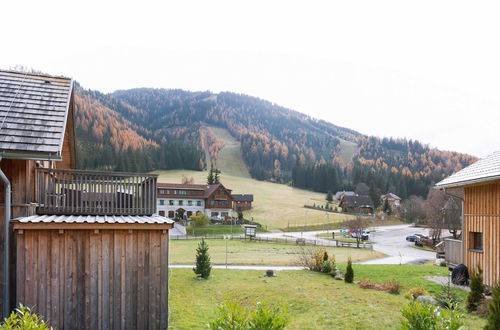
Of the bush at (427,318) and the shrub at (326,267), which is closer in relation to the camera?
the bush at (427,318)

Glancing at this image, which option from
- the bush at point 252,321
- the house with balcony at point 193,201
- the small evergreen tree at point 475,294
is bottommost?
the house with balcony at point 193,201

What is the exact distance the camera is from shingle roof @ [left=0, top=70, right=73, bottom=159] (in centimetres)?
985

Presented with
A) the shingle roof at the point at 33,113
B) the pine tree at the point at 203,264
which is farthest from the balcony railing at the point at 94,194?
the pine tree at the point at 203,264

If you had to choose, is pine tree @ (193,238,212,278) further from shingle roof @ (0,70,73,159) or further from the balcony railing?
shingle roof @ (0,70,73,159)

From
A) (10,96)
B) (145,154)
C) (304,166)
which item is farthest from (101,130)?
(10,96)

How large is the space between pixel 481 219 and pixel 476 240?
1610mm

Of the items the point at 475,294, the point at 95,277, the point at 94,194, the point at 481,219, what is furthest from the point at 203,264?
the point at 481,219

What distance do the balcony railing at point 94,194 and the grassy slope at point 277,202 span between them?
223ft

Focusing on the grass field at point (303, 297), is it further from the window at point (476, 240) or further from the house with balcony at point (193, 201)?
the house with balcony at point (193, 201)

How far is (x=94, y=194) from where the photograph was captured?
11.8 meters

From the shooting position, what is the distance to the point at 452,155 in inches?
7175

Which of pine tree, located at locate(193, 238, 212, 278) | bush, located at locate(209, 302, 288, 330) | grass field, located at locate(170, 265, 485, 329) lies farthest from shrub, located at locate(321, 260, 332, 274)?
bush, located at locate(209, 302, 288, 330)

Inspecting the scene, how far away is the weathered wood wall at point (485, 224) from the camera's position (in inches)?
610

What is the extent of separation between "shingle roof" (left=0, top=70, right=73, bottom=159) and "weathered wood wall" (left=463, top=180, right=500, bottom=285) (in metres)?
16.2
